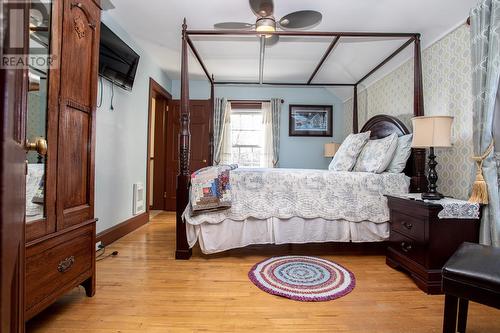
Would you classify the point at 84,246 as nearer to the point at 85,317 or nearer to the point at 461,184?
the point at 85,317

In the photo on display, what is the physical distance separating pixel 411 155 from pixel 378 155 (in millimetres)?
309

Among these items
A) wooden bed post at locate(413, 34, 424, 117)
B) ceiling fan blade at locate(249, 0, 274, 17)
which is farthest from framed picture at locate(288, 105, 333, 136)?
ceiling fan blade at locate(249, 0, 274, 17)

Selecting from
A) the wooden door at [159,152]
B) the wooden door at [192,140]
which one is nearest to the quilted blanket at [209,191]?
the wooden door at [192,140]

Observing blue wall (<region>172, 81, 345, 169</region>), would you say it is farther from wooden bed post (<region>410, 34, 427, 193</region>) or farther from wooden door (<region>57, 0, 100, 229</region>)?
wooden door (<region>57, 0, 100, 229</region>)

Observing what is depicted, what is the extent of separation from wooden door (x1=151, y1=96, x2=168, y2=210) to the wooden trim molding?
1027 millimetres

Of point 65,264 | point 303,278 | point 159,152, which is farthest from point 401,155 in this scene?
point 159,152

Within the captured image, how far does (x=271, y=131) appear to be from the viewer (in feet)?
16.9

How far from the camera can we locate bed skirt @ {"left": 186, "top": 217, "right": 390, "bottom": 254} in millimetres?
2404

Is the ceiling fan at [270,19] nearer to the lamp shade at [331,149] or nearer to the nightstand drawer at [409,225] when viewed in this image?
the nightstand drawer at [409,225]

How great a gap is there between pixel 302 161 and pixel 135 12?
A: 145 inches

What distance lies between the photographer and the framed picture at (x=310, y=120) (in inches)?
204

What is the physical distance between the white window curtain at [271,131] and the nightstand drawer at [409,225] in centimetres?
292

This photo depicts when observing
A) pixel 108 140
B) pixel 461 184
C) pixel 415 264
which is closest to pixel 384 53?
pixel 461 184

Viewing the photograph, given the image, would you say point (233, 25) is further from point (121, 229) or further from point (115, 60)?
point (121, 229)
